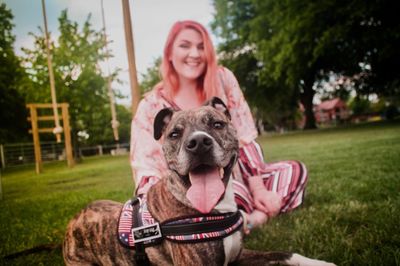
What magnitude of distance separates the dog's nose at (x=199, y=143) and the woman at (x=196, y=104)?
1.26 m

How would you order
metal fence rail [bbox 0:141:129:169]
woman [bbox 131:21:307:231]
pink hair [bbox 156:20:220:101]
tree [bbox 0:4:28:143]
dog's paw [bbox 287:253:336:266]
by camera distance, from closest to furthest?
1. dog's paw [bbox 287:253:336:266]
2. woman [bbox 131:21:307:231]
3. pink hair [bbox 156:20:220:101]
4. tree [bbox 0:4:28:143]
5. metal fence rail [bbox 0:141:129:169]

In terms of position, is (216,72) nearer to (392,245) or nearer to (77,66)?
(392,245)

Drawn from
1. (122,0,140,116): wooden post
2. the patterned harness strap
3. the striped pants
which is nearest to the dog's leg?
the patterned harness strap

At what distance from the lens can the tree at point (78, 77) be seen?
46.2 feet

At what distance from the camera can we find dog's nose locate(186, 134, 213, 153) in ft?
7.14

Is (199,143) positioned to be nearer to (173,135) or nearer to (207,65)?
(173,135)

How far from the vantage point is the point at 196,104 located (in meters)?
3.88

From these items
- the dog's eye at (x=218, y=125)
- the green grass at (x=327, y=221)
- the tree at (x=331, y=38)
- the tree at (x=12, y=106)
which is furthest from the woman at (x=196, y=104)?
the tree at (x=331, y=38)

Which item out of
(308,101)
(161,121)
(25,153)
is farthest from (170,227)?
(308,101)

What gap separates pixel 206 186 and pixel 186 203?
19cm

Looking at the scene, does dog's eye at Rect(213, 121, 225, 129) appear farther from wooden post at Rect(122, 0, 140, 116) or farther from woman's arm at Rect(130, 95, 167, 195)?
wooden post at Rect(122, 0, 140, 116)

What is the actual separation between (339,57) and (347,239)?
24.0 m

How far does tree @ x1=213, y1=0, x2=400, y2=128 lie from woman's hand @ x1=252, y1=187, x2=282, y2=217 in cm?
1796

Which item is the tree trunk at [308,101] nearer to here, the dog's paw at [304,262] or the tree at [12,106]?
the tree at [12,106]
